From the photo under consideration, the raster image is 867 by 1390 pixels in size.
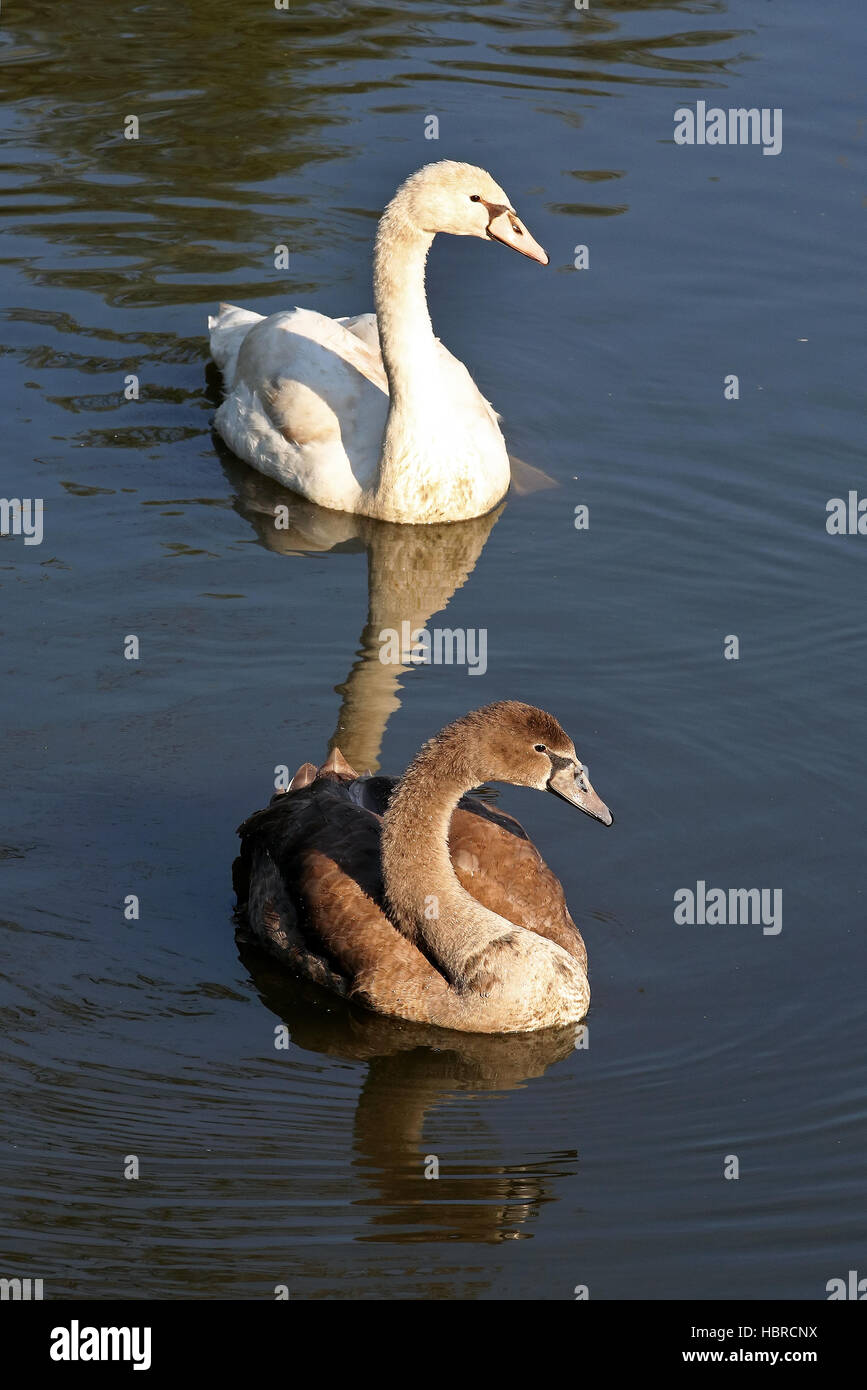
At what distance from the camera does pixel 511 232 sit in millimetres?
12562

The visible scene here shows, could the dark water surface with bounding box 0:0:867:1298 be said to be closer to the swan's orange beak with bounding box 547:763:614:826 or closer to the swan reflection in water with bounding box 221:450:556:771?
the swan reflection in water with bounding box 221:450:556:771

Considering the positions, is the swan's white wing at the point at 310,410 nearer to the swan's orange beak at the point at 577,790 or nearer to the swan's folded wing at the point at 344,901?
Result: the swan's folded wing at the point at 344,901

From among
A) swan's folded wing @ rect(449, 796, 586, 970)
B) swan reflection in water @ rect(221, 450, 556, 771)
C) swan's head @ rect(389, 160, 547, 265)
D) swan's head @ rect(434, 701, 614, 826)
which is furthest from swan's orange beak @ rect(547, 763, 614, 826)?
swan's head @ rect(389, 160, 547, 265)

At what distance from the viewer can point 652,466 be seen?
13070 millimetres

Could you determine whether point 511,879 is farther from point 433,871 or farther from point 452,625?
point 452,625

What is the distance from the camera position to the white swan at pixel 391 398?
1241cm

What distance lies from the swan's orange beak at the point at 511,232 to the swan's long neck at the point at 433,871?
5.20 metres

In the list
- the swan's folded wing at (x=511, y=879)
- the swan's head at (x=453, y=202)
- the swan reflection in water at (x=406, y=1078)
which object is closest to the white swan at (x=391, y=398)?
the swan's head at (x=453, y=202)

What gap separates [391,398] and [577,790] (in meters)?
4.97

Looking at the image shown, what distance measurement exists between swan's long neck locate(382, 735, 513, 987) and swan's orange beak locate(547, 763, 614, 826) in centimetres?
34

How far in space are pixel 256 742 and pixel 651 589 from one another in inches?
110

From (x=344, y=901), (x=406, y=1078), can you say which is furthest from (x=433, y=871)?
(x=406, y=1078)

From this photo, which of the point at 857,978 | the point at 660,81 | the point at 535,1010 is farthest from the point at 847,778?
the point at 660,81

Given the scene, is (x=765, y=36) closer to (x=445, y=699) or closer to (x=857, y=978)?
(x=445, y=699)
